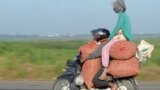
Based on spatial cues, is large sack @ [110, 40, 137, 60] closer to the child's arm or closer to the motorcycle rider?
the child's arm

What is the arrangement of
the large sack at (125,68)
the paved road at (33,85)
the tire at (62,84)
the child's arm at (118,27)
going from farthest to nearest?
the paved road at (33,85) → the tire at (62,84) → the child's arm at (118,27) → the large sack at (125,68)

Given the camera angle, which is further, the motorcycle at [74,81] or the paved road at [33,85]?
the paved road at [33,85]

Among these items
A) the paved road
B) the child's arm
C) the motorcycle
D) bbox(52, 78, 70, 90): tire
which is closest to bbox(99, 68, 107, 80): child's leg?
the motorcycle

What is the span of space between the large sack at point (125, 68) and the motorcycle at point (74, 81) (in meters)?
0.19

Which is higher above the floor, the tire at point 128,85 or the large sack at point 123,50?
the large sack at point 123,50

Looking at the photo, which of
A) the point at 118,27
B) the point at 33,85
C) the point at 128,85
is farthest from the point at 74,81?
the point at 33,85

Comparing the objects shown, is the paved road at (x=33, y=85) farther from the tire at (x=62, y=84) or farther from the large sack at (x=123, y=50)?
the large sack at (x=123, y=50)

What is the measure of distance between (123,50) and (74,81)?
135 centimetres

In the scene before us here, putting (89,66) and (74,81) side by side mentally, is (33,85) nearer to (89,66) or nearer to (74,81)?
(74,81)

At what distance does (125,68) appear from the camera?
11.8 meters

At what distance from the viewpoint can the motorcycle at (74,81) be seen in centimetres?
1208

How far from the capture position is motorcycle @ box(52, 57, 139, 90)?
12078 mm

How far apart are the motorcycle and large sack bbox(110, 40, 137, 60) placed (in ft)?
1.57

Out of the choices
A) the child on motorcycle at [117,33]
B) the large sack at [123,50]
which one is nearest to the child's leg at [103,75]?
the child on motorcycle at [117,33]
